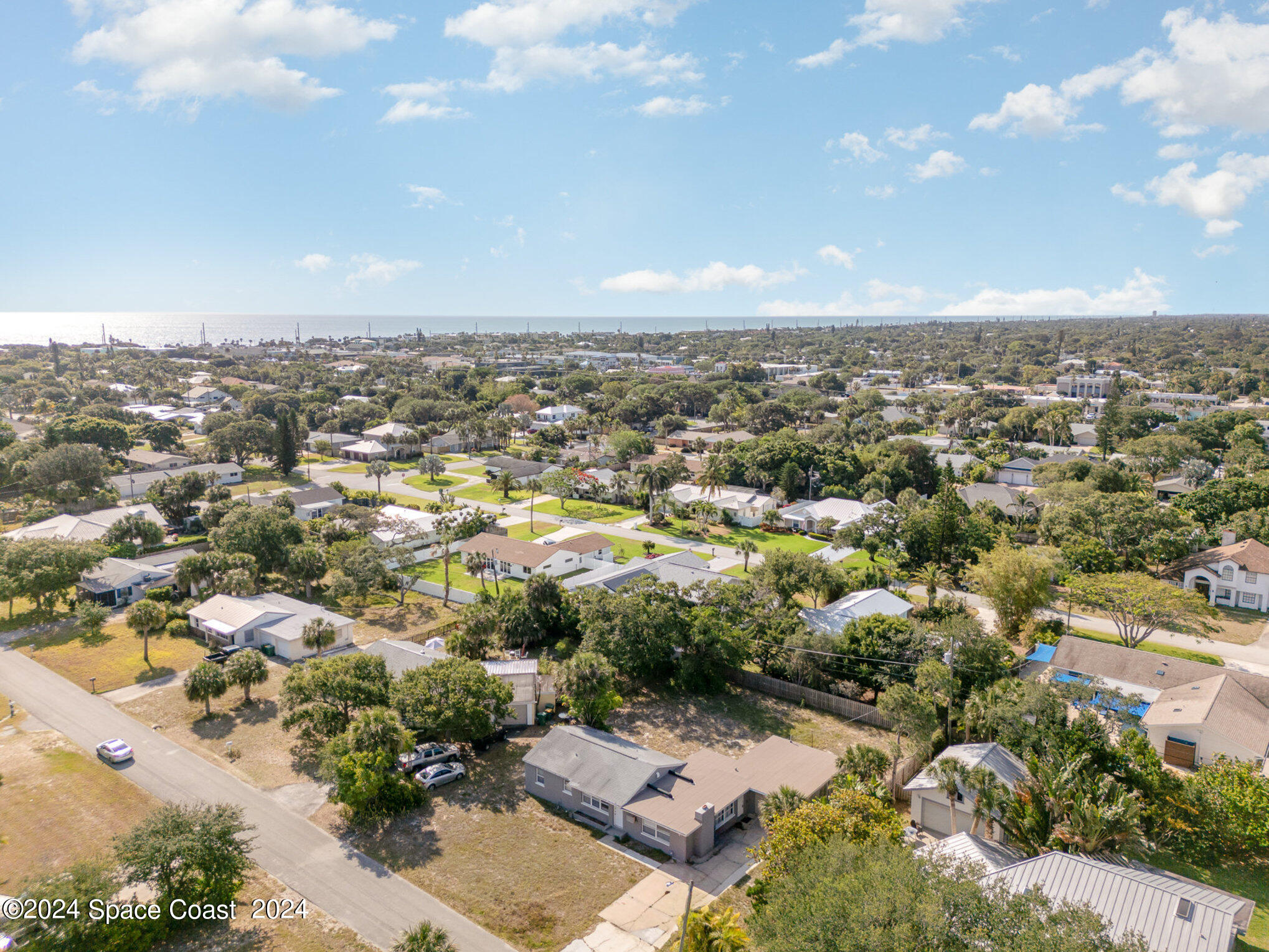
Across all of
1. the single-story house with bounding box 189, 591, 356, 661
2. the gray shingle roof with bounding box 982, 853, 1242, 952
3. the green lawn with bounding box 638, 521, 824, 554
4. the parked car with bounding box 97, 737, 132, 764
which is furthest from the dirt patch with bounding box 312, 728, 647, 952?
the green lawn with bounding box 638, 521, 824, 554

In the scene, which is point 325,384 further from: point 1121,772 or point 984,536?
point 1121,772

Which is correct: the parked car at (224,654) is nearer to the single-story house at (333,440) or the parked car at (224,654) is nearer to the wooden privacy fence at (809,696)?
the wooden privacy fence at (809,696)

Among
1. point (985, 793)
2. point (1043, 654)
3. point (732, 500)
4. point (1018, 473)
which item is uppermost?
point (1018, 473)

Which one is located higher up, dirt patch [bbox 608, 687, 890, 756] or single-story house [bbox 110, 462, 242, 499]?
single-story house [bbox 110, 462, 242, 499]

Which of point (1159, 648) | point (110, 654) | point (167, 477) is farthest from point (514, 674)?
point (167, 477)

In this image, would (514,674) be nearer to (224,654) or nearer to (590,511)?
(224,654)

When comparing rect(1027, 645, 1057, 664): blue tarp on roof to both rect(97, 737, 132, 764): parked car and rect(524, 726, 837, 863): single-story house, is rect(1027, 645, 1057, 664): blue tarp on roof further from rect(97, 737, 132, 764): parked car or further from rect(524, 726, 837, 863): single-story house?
rect(97, 737, 132, 764): parked car
